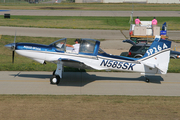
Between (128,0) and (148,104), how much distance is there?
7166 cm

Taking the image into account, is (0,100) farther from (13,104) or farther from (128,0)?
(128,0)

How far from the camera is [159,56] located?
1284cm

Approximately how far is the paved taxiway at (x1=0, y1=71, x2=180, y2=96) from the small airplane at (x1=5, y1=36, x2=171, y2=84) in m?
0.82

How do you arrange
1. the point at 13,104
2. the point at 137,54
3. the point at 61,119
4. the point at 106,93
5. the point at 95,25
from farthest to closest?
the point at 95,25
the point at 137,54
the point at 106,93
the point at 13,104
the point at 61,119

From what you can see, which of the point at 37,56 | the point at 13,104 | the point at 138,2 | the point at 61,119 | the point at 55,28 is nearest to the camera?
the point at 61,119

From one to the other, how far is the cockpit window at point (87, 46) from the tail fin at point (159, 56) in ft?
9.23

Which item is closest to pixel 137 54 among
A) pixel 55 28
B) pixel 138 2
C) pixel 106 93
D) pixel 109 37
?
pixel 106 93

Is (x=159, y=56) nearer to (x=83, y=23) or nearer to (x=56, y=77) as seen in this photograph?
(x=56, y=77)

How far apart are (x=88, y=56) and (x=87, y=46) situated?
54 cm

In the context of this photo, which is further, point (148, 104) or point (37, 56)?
point (37, 56)

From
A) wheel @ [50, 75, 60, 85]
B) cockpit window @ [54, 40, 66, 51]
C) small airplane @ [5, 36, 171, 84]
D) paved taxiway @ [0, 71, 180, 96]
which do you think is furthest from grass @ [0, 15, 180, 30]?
wheel @ [50, 75, 60, 85]

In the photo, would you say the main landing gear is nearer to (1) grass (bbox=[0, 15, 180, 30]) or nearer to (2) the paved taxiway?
(2) the paved taxiway

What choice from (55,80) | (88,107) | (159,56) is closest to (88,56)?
(55,80)

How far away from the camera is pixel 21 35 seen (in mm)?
28203
